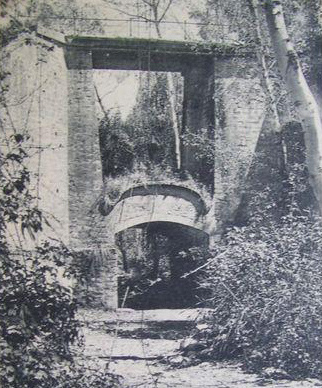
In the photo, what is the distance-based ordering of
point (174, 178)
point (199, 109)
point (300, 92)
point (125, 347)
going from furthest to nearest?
point (199, 109)
point (174, 178)
point (300, 92)
point (125, 347)

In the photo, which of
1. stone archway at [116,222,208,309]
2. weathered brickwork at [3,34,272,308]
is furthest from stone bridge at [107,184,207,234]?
stone archway at [116,222,208,309]

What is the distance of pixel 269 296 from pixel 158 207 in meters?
1.51

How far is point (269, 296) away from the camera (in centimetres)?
456

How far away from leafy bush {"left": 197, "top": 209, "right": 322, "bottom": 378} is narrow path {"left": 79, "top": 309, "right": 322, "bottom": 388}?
0.21m

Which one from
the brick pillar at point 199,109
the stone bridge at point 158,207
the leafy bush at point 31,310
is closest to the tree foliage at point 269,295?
the stone bridge at point 158,207

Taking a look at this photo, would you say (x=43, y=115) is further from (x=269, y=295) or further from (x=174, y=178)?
(x=269, y=295)

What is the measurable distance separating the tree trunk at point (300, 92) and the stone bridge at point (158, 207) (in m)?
1.19

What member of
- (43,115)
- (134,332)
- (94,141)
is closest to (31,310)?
(134,332)

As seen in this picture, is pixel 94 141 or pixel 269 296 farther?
pixel 94 141

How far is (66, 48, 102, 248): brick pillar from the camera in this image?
4582 mm

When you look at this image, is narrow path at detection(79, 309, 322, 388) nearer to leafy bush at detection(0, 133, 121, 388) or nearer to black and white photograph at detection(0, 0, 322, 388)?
black and white photograph at detection(0, 0, 322, 388)

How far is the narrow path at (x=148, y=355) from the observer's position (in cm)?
399

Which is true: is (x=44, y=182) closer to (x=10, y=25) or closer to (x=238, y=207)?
Answer: (x=10, y=25)

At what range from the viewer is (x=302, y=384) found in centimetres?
409
